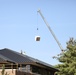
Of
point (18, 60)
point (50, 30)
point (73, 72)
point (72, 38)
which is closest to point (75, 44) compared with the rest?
point (72, 38)

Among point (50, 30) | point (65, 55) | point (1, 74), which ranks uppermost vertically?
point (50, 30)

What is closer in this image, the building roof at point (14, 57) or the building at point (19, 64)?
the building at point (19, 64)

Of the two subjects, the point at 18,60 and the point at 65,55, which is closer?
the point at 18,60

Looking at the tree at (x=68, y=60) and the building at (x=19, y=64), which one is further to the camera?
the tree at (x=68, y=60)

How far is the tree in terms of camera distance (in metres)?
51.4

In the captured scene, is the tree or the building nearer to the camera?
the building

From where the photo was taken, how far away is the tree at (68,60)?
5144 centimetres

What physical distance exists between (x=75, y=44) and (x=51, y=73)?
10.5m

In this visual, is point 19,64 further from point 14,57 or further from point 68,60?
point 68,60

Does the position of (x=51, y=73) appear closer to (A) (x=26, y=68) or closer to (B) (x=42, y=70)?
(B) (x=42, y=70)

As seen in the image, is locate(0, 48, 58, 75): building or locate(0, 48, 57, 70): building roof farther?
locate(0, 48, 57, 70): building roof

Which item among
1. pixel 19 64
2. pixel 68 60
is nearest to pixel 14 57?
pixel 19 64

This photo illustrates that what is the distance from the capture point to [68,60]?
53.3 meters

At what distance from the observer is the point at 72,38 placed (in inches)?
2170
